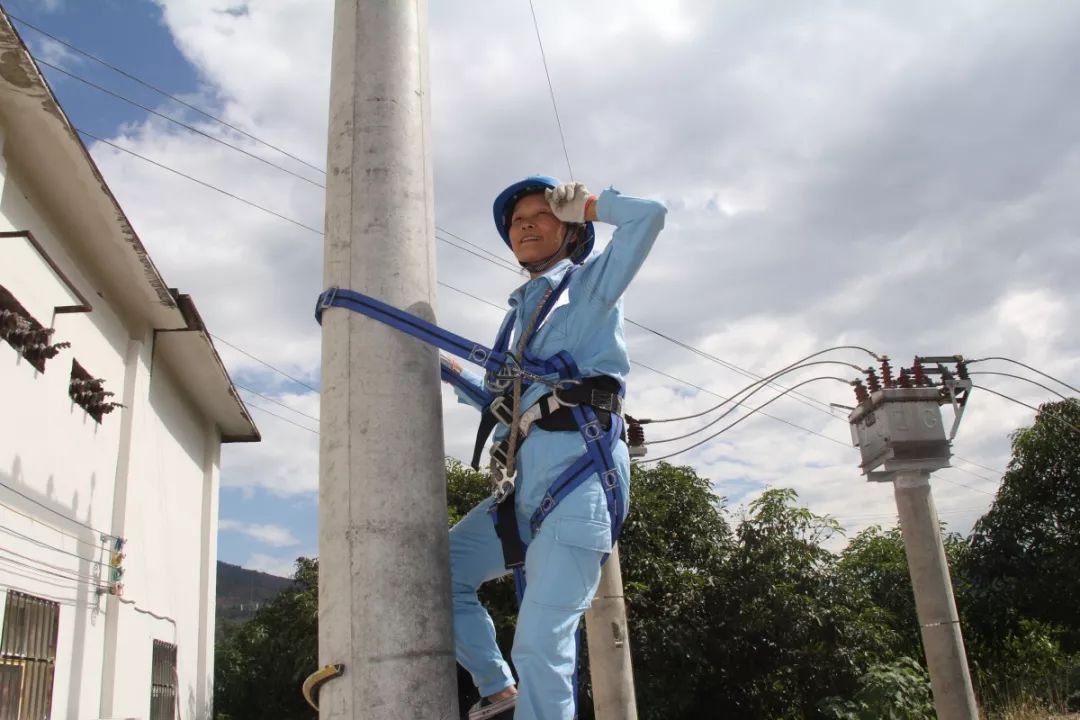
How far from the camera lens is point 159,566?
30.4ft

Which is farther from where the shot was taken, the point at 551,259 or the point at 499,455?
the point at 551,259

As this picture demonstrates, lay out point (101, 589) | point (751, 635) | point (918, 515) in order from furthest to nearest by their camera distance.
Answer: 1. point (751, 635)
2. point (918, 515)
3. point (101, 589)

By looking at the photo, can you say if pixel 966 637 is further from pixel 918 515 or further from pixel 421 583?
pixel 421 583

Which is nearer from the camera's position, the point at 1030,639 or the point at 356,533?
the point at 356,533

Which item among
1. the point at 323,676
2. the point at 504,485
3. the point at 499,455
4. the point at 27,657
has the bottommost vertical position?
the point at 323,676

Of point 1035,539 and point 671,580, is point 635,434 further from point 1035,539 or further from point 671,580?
point 1035,539

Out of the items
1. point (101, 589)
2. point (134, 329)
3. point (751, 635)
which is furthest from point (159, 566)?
point (751, 635)

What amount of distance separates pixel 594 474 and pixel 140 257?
20.8 ft

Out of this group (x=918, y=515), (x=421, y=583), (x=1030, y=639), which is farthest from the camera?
(x=1030, y=639)

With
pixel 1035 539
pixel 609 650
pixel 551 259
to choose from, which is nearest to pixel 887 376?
pixel 609 650

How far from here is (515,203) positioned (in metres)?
3.44

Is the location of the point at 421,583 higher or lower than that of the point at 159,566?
lower

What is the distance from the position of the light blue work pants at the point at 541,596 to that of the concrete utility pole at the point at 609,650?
16.2 feet

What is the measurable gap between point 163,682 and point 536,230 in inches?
315
